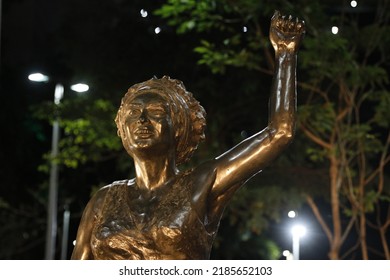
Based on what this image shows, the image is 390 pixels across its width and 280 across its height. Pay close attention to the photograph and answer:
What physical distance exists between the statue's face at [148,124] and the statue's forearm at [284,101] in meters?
0.53

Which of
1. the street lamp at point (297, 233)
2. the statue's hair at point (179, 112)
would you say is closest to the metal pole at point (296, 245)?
the street lamp at point (297, 233)

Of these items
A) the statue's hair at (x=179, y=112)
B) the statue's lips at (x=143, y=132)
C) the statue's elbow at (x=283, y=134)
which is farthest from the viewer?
the statue's hair at (x=179, y=112)

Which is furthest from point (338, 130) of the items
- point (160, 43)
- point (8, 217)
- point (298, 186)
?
point (8, 217)

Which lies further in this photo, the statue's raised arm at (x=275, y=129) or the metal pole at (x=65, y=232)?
the metal pole at (x=65, y=232)

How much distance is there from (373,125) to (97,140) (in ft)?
14.8

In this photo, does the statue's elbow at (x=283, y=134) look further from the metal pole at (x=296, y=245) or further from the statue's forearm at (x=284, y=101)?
the metal pole at (x=296, y=245)

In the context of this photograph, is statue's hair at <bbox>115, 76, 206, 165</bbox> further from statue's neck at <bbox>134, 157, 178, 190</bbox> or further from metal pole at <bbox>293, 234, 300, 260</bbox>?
metal pole at <bbox>293, 234, 300, 260</bbox>

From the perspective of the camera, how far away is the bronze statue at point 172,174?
5398 mm

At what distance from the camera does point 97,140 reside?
18.3 meters

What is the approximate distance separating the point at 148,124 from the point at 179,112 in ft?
0.66

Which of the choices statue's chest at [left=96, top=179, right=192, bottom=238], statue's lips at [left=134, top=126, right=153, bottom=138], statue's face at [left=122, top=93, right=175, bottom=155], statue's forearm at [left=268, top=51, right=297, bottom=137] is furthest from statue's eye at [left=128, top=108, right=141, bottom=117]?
statue's forearm at [left=268, top=51, right=297, bottom=137]

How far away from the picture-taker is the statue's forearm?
213 inches

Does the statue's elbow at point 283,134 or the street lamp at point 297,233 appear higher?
the street lamp at point 297,233

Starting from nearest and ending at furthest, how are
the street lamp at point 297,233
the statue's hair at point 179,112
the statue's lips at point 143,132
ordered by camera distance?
the statue's lips at point 143,132, the statue's hair at point 179,112, the street lamp at point 297,233
